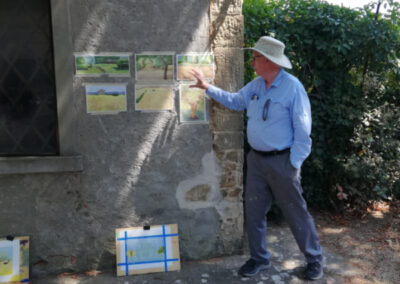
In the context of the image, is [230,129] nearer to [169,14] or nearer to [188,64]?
[188,64]

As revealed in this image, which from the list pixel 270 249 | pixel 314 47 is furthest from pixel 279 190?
pixel 314 47

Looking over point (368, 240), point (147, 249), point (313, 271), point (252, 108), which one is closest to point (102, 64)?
point (252, 108)

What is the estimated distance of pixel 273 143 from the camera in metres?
→ 2.96

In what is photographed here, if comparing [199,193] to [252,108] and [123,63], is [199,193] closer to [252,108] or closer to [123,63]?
[252,108]

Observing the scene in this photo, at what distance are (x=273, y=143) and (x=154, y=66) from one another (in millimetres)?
1191

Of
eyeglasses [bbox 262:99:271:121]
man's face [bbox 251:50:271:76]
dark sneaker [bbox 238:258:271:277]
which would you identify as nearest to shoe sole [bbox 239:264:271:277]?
dark sneaker [bbox 238:258:271:277]

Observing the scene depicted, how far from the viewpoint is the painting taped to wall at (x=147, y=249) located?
10.7 ft

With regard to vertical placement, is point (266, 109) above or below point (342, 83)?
below

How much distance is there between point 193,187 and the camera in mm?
3391

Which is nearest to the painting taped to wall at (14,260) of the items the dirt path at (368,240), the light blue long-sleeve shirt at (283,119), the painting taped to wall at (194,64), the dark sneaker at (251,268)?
the dark sneaker at (251,268)

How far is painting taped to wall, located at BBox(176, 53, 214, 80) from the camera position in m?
3.22

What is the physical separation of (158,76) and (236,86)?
0.72 meters

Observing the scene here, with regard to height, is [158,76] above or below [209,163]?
above

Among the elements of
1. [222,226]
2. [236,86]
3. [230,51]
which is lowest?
[222,226]
